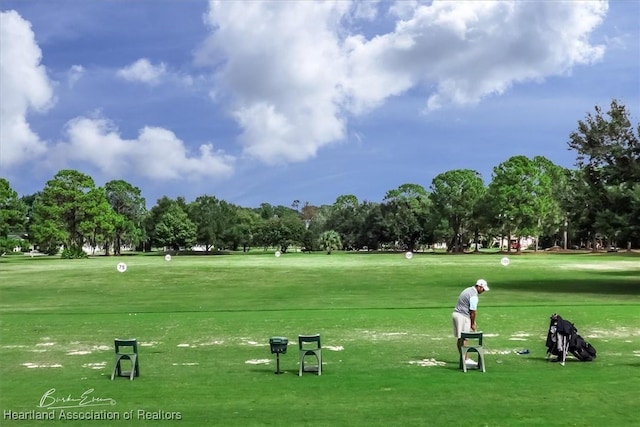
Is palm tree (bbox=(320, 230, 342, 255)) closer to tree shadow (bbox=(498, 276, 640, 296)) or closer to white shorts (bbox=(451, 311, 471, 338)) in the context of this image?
tree shadow (bbox=(498, 276, 640, 296))

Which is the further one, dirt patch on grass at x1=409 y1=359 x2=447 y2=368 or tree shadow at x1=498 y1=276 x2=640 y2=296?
tree shadow at x1=498 y1=276 x2=640 y2=296

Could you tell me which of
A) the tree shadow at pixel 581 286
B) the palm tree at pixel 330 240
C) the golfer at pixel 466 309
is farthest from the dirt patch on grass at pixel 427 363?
the palm tree at pixel 330 240

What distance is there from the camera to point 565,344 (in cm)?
1485

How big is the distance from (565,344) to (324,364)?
5.78 metres

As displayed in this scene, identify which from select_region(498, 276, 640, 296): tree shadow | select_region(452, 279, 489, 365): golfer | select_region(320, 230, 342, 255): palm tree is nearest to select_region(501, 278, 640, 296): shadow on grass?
select_region(498, 276, 640, 296): tree shadow

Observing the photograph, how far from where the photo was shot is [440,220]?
13125 cm

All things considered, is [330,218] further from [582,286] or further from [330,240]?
[582,286]

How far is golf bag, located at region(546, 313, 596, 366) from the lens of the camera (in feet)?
48.8

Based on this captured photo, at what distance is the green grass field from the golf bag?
29 centimetres

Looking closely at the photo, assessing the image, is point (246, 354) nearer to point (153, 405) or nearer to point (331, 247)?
point (153, 405)

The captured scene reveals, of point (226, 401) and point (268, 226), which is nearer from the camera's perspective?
point (226, 401)

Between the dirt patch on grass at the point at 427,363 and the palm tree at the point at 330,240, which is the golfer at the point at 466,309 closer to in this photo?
the dirt patch on grass at the point at 427,363

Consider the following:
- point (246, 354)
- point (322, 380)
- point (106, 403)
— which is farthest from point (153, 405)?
point (246, 354)

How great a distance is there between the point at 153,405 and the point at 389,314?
661 inches
